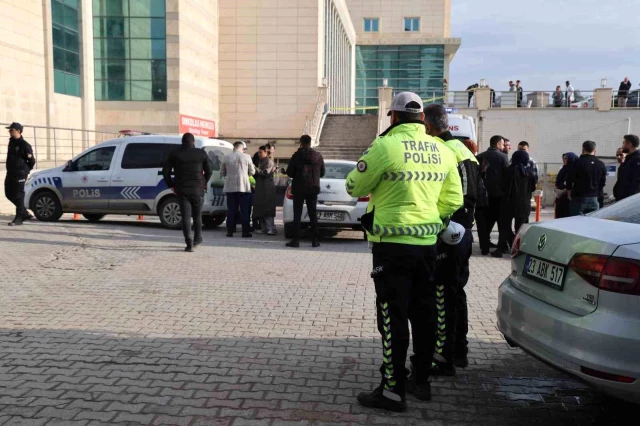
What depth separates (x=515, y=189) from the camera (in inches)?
400

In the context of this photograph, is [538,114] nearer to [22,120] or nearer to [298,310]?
[22,120]

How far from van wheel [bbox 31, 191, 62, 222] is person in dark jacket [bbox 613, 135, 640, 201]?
11.0 meters

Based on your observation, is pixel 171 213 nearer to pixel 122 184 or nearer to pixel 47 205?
pixel 122 184

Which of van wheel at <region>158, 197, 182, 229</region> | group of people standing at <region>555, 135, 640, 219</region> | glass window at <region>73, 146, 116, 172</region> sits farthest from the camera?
glass window at <region>73, 146, 116, 172</region>

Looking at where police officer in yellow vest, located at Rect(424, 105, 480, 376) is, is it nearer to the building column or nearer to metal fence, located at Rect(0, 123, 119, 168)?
metal fence, located at Rect(0, 123, 119, 168)

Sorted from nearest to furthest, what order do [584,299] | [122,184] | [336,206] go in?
[584,299]
[336,206]
[122,184]

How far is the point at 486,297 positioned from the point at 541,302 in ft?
11.3

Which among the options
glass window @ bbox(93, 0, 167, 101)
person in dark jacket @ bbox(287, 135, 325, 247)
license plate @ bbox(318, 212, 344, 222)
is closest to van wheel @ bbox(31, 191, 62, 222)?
person in dark jacket @ bbox(287, 135, 325, 247)

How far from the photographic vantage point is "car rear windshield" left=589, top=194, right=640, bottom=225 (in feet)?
12.9

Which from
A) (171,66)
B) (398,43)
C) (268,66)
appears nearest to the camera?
(171,66)

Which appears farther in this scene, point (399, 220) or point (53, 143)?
point (53, 143)

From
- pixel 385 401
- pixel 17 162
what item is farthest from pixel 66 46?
pixel 385 401

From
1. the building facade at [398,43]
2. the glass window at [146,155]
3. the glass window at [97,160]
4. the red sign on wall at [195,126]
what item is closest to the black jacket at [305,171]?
the glass window at [146,155]

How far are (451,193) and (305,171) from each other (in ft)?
21.6
